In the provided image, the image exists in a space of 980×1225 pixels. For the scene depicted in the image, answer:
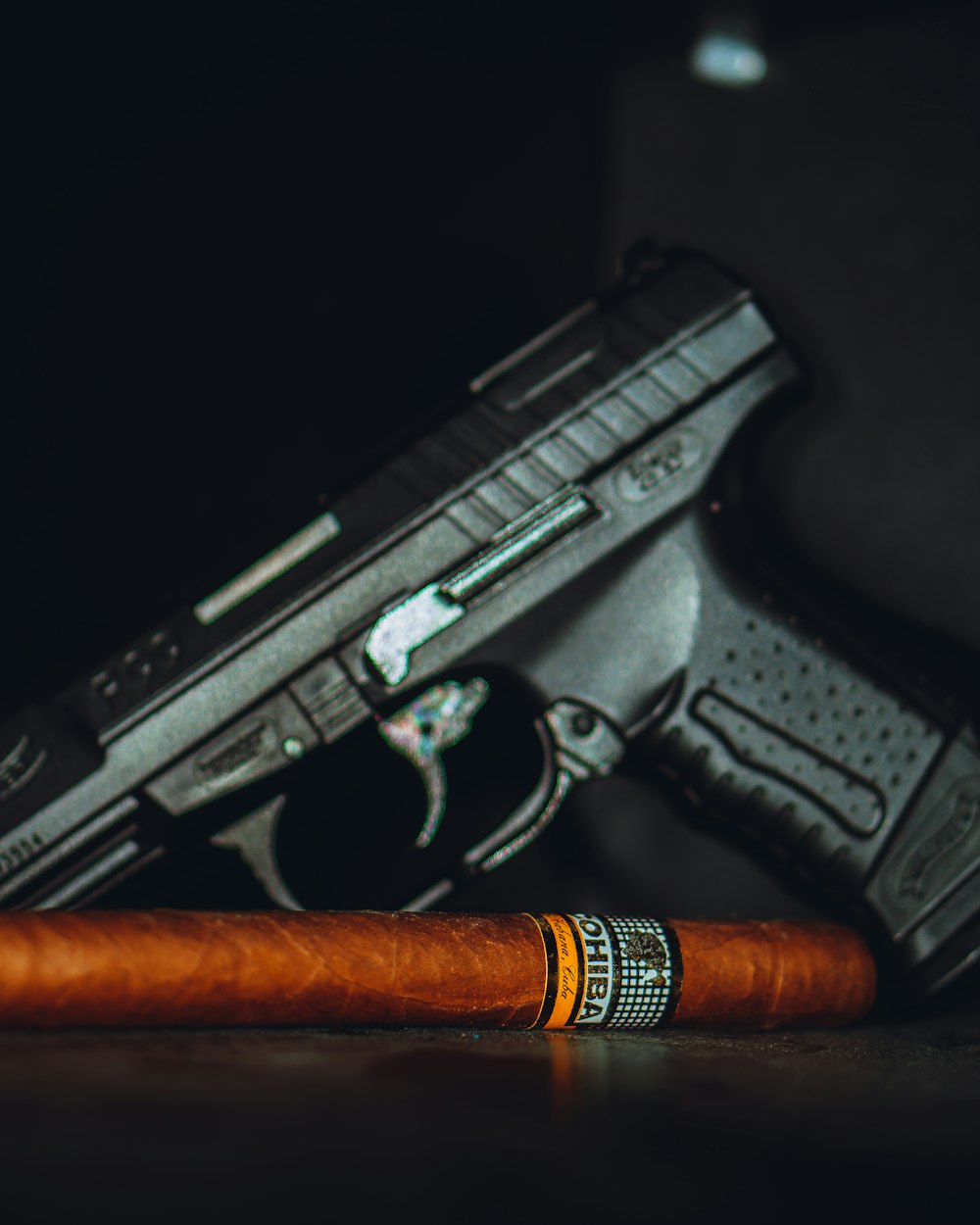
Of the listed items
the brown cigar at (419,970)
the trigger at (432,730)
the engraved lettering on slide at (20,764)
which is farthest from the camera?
the trigger at (432,730)

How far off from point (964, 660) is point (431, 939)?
2.06 feet

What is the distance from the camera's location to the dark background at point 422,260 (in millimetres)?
1105

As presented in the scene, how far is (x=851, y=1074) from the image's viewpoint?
2.34 feet

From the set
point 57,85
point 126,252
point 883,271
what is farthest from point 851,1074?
point 57,85

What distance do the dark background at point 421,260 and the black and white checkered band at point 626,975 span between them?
0.81 ft

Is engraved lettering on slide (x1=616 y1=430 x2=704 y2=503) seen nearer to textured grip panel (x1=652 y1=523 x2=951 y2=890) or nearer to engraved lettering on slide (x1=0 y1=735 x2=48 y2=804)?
textured grip panel (x1=652 y1=523 x2=951 y2=890)

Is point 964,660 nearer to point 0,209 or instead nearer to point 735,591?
point 735,591

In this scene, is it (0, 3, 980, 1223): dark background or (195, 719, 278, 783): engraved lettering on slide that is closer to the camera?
(195, 719, 278, 783): engraved lettering on slide

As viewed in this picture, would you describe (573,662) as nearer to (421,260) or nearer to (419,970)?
(419,970)

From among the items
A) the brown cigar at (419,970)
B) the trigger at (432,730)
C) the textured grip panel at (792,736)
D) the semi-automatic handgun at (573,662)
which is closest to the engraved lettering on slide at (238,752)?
the semi-automatic handgun at (573,662)

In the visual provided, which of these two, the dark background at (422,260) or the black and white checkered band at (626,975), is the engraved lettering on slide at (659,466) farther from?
the black and white checkered band at (626,975)

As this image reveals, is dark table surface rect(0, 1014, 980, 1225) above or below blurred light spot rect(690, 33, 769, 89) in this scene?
below

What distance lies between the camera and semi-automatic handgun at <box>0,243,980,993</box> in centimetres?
95

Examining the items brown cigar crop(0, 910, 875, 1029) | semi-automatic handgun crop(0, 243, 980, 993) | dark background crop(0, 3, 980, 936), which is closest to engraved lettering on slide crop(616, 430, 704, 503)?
semi-automatic handgun crop(0, 243, 980, 993)
